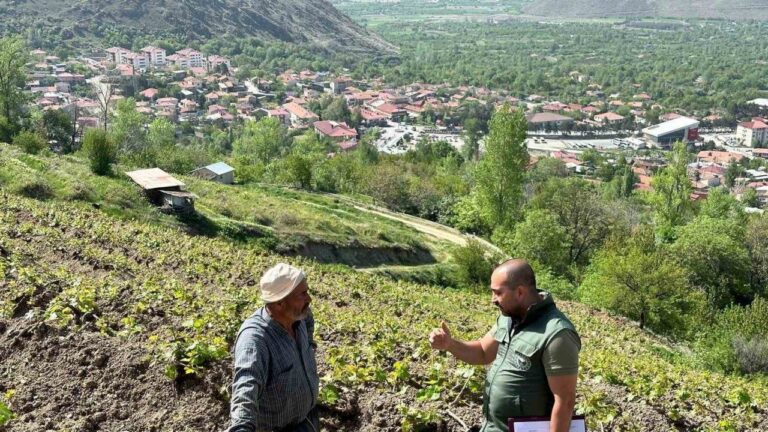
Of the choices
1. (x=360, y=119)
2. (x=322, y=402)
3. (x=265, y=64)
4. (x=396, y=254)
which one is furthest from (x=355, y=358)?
(x=265, y=64)

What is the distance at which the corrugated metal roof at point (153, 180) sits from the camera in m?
18.9

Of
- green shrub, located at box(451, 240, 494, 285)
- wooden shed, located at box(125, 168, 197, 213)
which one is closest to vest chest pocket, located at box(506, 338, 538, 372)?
wooden shed, located at box(125, 168, 197, 213)

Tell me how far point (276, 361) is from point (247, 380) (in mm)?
199

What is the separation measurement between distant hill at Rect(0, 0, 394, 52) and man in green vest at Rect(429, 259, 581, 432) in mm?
115037

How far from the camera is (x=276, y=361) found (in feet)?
10.8

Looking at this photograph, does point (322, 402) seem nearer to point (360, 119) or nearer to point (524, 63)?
point (360, 119)

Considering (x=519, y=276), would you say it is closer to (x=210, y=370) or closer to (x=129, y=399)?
(x=210, y=370)

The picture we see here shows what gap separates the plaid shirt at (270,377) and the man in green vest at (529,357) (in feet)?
3.10

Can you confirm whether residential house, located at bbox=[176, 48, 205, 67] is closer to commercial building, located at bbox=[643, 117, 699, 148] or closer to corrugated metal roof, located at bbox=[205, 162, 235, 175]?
commercial building, located at bbox=[643, 117, 699, 148]

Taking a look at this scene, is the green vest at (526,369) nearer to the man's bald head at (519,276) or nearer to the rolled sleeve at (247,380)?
the man's bald head at (519,276)

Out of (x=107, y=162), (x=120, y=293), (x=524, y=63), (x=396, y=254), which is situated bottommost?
(x=524, y=63)

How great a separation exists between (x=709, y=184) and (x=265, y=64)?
82329 millimetres

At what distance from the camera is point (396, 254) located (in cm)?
2353

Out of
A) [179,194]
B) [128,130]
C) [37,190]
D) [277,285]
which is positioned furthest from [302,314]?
[128,130]
